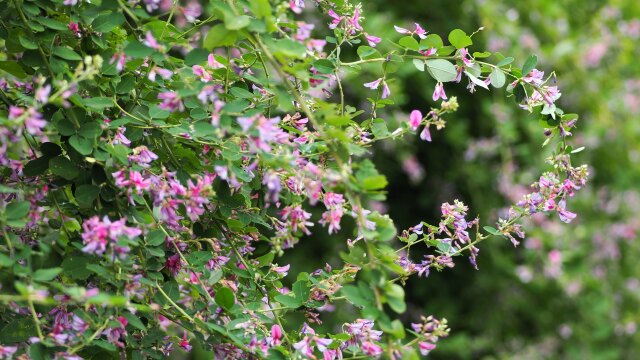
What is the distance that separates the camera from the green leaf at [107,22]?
1.04 metres

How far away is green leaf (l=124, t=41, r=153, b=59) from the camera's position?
99 centimetres

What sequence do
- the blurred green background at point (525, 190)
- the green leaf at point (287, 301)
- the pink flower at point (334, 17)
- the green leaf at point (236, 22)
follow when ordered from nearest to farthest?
the green leaf at point (236, 22) → the green leaf at point (287, 301) → the pink flower at point (334, 17) → the blurred green background at point (525, 190)

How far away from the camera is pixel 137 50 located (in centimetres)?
99

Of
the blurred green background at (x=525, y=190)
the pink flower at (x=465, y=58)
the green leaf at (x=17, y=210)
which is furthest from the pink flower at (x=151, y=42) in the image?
→ the blurred green background at (x=525, y=190)

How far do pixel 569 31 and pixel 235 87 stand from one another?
10.6 feet

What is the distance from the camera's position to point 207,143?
1.11 m

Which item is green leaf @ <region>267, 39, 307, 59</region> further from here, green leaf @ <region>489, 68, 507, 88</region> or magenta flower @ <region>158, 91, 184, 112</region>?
green leaf @ <region>489, 68, 507, 88</region>

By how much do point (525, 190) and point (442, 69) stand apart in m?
2.63

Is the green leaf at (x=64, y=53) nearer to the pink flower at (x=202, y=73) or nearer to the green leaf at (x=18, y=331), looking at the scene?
the pink flower at (x=202, y=73)

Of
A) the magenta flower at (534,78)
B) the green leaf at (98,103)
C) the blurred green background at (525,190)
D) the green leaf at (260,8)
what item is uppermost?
the green leaf at (260,8)

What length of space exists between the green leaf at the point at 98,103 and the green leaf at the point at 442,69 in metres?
0.45

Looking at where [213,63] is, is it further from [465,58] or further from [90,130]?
[465,58]

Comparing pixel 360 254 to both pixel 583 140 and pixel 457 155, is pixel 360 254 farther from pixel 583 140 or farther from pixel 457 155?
pixel 583 140

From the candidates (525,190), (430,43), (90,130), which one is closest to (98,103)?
(90,130)
